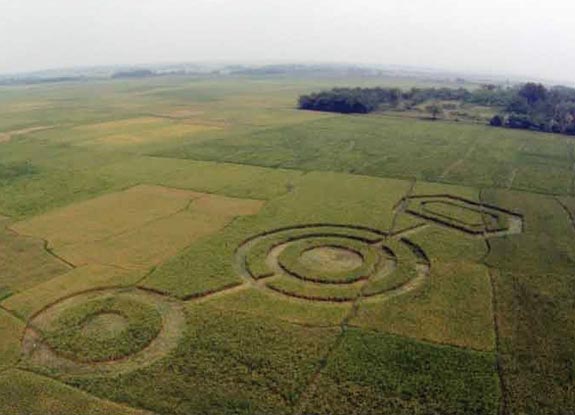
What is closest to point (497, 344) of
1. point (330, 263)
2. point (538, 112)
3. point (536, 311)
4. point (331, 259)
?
point (536, 311)

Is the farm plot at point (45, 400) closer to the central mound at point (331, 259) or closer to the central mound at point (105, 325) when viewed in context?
the central mound at point (105, 325)

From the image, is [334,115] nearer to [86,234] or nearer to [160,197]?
[160,197]

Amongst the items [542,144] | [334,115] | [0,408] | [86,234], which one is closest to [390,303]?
[0,408]

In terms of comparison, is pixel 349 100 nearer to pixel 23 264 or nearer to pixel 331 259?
pixel 331 259

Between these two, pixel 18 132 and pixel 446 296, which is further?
pixel 18 132

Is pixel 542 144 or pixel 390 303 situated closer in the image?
pixel 390 303

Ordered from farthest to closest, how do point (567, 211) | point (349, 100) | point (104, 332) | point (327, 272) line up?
point (349, 100) < point (567, 211) < point (327, 272) < point (104, 332)

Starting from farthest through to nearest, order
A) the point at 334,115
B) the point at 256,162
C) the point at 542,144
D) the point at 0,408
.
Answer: the point at 334,115, the point at 542,144, the point at 256,162, the point at 0,408

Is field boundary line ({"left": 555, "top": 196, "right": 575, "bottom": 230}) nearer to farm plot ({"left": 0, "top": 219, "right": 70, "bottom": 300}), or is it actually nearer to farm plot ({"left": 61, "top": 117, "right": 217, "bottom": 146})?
farm plot ({"left": 0, "top": 219, "right": 70, "bottom": 300})
